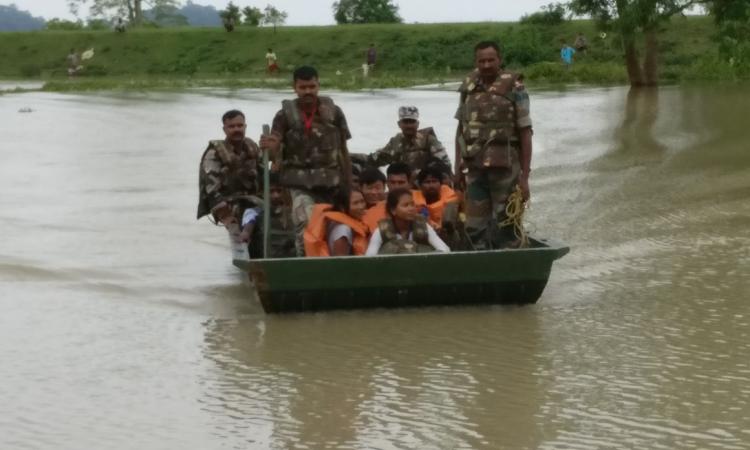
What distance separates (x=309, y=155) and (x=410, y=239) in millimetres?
899

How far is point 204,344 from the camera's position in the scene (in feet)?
26.9

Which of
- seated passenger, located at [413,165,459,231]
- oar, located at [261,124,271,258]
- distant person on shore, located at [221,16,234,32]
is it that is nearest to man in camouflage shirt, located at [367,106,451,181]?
seated passenger, located at [413,165,459,231]

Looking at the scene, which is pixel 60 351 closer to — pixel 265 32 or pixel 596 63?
pixel 596 63

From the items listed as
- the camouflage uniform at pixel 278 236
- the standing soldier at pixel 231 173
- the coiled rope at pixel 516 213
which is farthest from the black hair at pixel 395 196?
the standing soldier at pixel 231 173

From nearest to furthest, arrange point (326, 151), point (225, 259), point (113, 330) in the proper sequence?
point (113, 330), point (326, 151), point (225, 259)

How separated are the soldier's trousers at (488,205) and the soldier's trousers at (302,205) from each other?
92cm

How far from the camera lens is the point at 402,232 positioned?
907 cm

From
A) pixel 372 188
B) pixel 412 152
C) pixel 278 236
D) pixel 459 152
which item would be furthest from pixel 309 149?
pixel 412 152

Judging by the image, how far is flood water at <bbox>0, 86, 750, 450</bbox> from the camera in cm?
631

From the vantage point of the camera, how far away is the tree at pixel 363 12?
278 feet

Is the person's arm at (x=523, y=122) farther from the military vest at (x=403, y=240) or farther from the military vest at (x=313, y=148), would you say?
the military vest at (x=313, y=148)

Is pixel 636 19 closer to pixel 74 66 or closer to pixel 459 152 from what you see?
pixel 459 152

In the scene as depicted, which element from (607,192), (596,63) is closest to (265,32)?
(596,63)

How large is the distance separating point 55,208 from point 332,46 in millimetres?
49144
